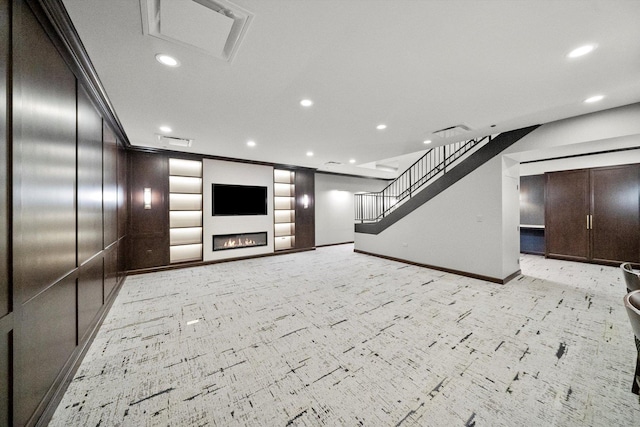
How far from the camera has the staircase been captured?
4629 millimetres

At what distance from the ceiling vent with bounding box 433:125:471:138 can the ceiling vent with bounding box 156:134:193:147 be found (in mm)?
4910

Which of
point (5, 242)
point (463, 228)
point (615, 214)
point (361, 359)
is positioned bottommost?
point (361, 359)

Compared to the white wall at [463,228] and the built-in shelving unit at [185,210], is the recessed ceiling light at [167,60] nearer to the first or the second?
the built-in shelving unit at [185,210]

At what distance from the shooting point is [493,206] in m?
4.58

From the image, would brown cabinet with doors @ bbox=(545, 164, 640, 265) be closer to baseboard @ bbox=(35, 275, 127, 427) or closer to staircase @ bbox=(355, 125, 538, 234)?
staircase @ bbox=(355, 125, 538, 234)

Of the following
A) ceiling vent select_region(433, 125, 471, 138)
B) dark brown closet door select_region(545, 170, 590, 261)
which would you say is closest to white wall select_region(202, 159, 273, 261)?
ceiling vent select_region(433, 125, 471, 138)

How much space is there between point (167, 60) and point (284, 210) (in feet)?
19.3

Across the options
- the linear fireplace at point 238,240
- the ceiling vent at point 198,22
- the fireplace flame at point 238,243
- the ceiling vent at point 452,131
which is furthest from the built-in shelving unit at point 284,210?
the ceiling vent at point 198,22

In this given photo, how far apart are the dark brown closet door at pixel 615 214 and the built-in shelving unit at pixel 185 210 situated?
9887mm

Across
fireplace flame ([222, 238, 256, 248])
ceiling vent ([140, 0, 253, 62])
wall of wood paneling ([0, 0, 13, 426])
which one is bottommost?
fireplace flame ([222, 238, 256, 248])

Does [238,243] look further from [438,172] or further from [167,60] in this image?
[438,172]

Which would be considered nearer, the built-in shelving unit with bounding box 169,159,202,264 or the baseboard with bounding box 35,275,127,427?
the baseboard with bounding box 35,275,127,427

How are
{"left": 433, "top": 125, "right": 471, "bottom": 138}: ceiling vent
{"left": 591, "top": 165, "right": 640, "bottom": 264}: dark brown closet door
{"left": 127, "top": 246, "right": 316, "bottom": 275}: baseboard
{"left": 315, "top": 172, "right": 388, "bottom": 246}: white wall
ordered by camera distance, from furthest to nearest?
1. {"left": 315, "top": 172, "right": 388, "bottom": 246}: white wall
2. {"left": 127, "top": 246, "right": 316, "bottom": 275}: baseboard
3. {"left": 591, "top": 165, "right": 640, "bottom": 264}: dark brown closet door
4. {"left": 433, "top": 125, "right": 471, "bottom": 138}: ceiling vent

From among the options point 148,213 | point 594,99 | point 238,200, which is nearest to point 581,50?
point 594,99
